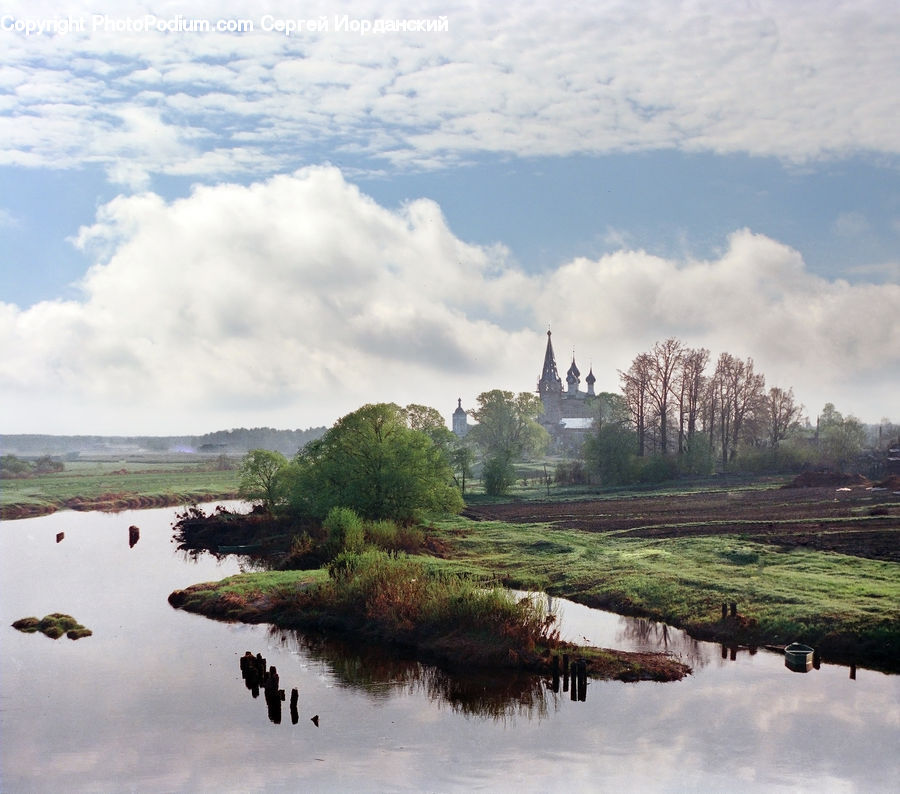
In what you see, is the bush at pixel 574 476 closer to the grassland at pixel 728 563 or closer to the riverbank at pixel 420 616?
the grassland at pixel 728 563

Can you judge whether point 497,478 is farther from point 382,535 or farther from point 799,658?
point 799,658

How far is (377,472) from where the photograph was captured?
40.0 meters

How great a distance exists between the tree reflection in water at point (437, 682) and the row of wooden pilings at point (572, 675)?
1.33 ft

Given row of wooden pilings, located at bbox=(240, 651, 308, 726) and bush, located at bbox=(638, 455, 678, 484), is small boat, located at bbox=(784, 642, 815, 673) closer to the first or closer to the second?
row of wooden pilings, located at bbox=(240, 651, 308, 726)

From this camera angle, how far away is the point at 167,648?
24.3 m

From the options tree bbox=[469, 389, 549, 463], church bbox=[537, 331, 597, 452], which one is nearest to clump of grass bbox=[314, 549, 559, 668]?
tree bbox=[469, 389, 549, 463]

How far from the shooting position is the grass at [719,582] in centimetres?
2267

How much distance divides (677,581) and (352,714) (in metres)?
14.1

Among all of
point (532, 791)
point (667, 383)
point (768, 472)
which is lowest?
point (532, 791)

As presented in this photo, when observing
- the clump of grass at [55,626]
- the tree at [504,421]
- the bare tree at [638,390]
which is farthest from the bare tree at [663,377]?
the clump of grass at [55,626]

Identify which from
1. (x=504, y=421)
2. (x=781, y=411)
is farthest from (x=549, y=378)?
(x=781, y=411)

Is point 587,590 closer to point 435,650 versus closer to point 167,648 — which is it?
point 435,650

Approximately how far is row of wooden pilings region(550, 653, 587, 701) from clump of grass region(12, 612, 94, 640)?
15.4 meters

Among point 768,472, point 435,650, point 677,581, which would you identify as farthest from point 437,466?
point 768,472
